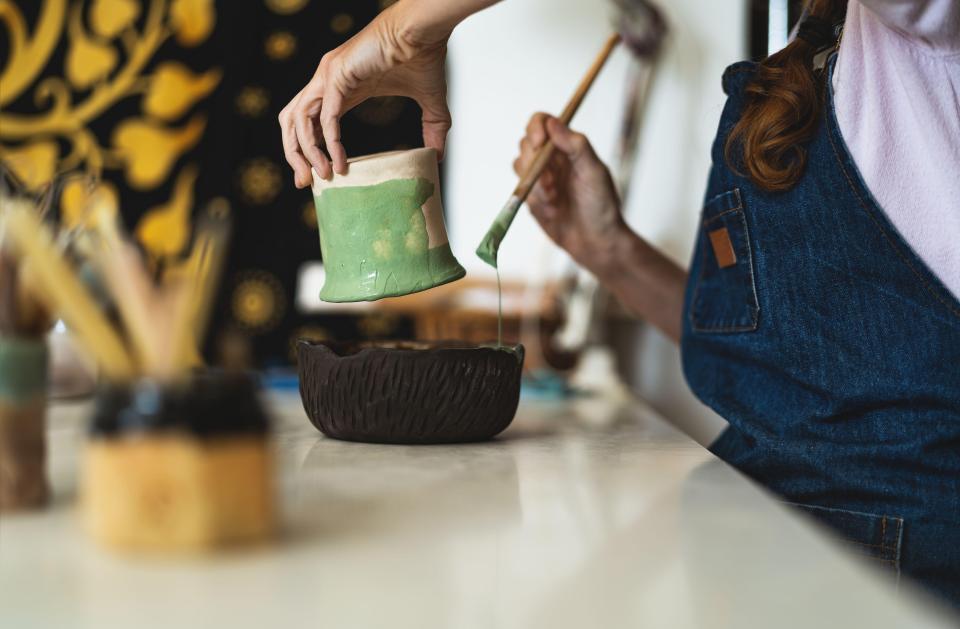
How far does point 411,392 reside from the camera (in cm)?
81

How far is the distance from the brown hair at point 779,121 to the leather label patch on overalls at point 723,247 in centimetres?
7

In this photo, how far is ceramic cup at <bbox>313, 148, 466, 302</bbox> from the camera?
2.68ft

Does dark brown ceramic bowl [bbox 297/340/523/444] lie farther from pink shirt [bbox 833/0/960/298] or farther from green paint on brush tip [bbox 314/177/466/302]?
pink shirt [bbox 833/0/960/298]

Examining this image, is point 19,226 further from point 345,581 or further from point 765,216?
point 765,216

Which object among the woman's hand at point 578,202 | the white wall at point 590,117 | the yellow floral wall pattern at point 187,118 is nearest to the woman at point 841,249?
the woman's hand at point 578,202

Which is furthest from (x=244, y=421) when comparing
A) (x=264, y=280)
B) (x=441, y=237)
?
(x=264, y=280)

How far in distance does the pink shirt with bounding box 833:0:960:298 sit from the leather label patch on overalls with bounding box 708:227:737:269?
0.53 ft

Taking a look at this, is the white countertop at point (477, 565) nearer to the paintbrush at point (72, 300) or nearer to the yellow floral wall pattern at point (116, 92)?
the paintbrush at point (72, 300)

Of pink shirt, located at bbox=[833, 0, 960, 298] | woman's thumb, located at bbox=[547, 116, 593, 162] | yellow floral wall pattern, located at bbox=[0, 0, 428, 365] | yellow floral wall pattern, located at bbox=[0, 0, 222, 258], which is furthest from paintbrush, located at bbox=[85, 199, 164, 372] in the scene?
yellow floral wall pattern, located at bbox=[0, 0, 222, 258]

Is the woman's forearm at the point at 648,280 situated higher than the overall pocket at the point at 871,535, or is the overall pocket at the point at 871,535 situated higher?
the woman's forearm at the point at 648,280

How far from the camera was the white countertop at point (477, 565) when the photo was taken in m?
0.37

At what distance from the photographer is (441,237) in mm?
860

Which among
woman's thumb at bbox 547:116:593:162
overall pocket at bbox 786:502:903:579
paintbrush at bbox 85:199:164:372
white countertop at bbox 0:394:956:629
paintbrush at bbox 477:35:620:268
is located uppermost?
woman's thumb at bbox 547:116:593:162

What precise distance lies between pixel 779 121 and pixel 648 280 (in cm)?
44
